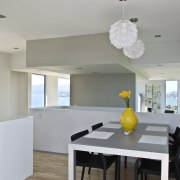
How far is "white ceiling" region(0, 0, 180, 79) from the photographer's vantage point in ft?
8.66

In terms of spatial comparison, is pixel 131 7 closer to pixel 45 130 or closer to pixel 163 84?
pixel 45 130

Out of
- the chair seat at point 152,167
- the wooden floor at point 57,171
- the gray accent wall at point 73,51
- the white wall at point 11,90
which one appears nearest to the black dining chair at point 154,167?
the chair seat at point 152,167

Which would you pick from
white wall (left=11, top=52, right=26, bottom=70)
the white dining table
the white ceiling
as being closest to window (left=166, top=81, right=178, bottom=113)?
the white ceiling

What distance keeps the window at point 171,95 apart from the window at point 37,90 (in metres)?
6.48

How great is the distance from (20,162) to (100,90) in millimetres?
3873

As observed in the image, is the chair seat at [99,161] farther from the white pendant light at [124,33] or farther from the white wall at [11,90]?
the white wall at [11,90]

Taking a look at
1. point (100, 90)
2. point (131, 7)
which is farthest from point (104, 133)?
point (100, 90)

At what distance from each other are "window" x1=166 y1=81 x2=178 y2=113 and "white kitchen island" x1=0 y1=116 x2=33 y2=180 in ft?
29.8

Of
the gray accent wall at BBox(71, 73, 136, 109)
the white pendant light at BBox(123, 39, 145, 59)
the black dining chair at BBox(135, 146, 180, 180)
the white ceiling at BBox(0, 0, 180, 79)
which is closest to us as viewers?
the black dining chair at BBox(135, 146, 180, 180)

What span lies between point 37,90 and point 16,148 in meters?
5.18

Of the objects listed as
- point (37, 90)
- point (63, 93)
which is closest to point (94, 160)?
point (37, 90)

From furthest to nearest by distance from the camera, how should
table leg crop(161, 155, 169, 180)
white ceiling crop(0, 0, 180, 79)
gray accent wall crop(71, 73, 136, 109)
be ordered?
gray accent wall crop(71, 73, 136, 109) → white ceiling crop(0, 0, 180, 79) → table leg crop(161, 155, 169, 180)

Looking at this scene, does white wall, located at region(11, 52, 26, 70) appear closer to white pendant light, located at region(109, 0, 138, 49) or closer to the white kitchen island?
the white kitchen island

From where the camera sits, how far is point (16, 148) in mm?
2773
